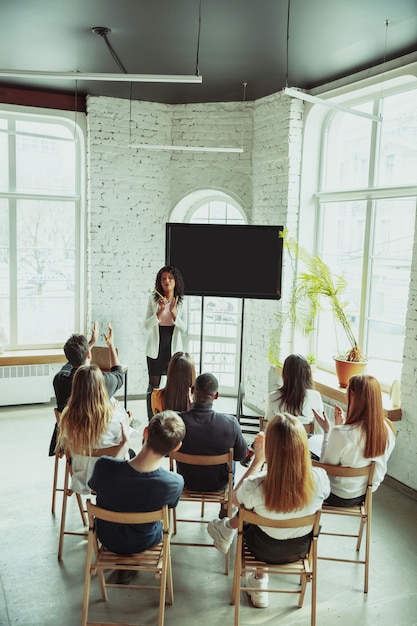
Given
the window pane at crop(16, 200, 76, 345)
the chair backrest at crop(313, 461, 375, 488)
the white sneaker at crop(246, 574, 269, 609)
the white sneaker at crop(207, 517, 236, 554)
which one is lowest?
the white sneaker at crop(246, 574, 269, 609)

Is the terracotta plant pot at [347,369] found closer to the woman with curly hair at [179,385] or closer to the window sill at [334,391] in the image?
the window sill at [334,391]

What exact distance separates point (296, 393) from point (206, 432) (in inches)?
37.2

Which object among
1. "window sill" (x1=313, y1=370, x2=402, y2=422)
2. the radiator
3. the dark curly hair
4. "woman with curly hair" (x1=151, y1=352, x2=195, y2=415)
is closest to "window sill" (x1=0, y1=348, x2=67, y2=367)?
the radiator

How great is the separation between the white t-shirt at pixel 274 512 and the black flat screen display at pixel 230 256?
2.99 meters

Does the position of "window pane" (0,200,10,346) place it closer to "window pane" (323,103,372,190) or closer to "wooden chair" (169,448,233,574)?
"window pane" (323,103,372,190)

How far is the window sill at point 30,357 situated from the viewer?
7.22 m

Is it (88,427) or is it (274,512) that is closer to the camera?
(274,512)

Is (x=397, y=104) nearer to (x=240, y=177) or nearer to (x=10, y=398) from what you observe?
(x=240, y=177)

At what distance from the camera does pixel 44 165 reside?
24.8 feet

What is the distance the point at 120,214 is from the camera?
298 inches

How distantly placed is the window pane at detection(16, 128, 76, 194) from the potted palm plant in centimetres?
308

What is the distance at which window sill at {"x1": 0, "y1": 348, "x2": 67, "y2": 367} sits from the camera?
7.22m

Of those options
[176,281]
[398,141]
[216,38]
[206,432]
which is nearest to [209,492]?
[206,432]

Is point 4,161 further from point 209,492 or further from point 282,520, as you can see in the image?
point 282,520
